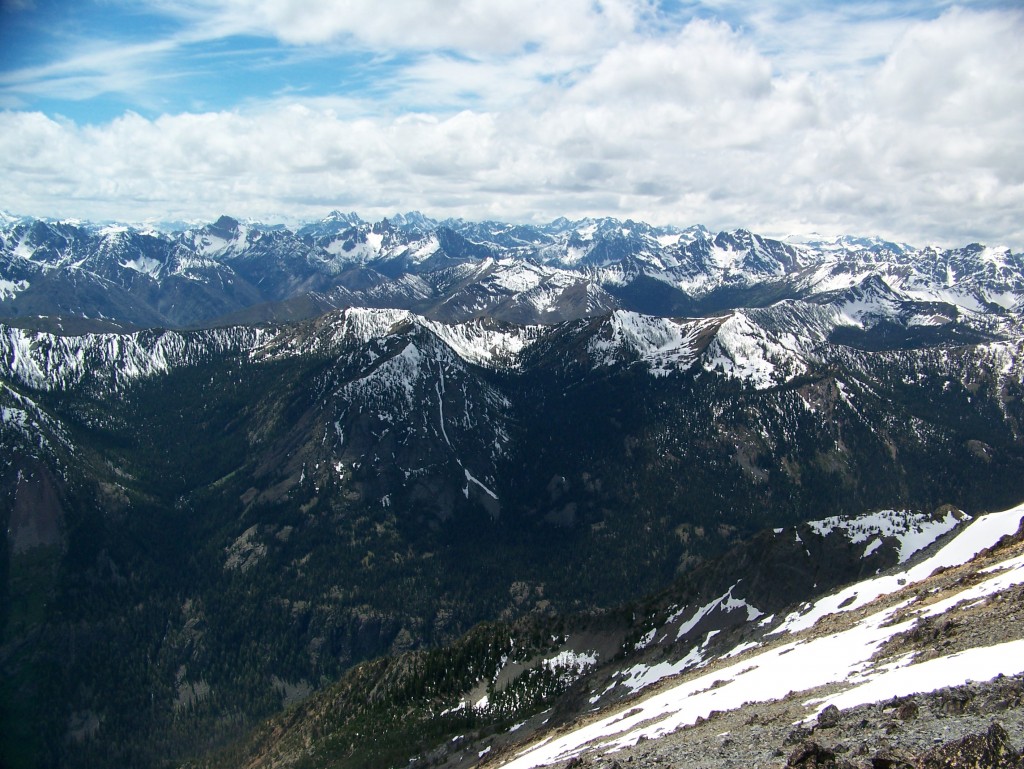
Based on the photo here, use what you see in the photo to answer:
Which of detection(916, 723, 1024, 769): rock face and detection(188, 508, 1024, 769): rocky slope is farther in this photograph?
detection(188, 508, 1024, 769): rocky slope

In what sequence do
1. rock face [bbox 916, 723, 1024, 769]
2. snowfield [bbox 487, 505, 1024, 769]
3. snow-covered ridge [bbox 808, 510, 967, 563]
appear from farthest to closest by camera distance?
1. snow-covered ridge [bbox 808, 510, 967, 563]
2. snowfield [bbox 487, 505, 1024, 769]
3. rock face [bbox 916, 723, 1024, 769]

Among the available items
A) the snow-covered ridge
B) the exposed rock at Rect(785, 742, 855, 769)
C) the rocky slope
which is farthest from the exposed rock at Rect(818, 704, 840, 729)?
the snow-covered ridge

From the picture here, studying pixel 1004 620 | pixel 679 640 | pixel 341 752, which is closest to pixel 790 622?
pixel 679 640

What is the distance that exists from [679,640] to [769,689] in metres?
70.7

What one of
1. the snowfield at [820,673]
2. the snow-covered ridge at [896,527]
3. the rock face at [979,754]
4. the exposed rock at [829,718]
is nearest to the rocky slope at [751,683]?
the rock face at [979,754]

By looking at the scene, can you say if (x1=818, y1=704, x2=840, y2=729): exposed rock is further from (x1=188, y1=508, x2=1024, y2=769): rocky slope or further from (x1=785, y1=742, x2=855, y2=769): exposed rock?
(x1=785, y1=742, x2=855, y2=769): exposed rock

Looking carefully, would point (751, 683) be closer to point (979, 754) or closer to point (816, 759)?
point (816, 759)

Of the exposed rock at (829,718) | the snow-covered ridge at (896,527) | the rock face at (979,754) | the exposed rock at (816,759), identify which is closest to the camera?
the rock face at (979,754)

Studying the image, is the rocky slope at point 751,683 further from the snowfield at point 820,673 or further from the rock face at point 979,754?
the snowfield at point 820,673

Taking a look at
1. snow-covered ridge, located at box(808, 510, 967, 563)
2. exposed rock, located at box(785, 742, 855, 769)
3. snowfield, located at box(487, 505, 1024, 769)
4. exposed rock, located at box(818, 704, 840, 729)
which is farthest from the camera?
snow-covered ridge, located at box(808, 510, 967, 563)

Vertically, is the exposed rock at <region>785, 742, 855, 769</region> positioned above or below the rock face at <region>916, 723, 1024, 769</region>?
below

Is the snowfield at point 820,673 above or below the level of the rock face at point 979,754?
below

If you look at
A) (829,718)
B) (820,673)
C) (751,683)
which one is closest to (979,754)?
(829,718)

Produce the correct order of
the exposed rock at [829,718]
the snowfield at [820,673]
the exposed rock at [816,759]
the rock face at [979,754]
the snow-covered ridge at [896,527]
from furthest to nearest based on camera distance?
the snow-covered ridge at [896,527], the snowfield at [820,673], the exposed rock at [829,718], the exposed rock at [816,759], the rock face at [979,754]
